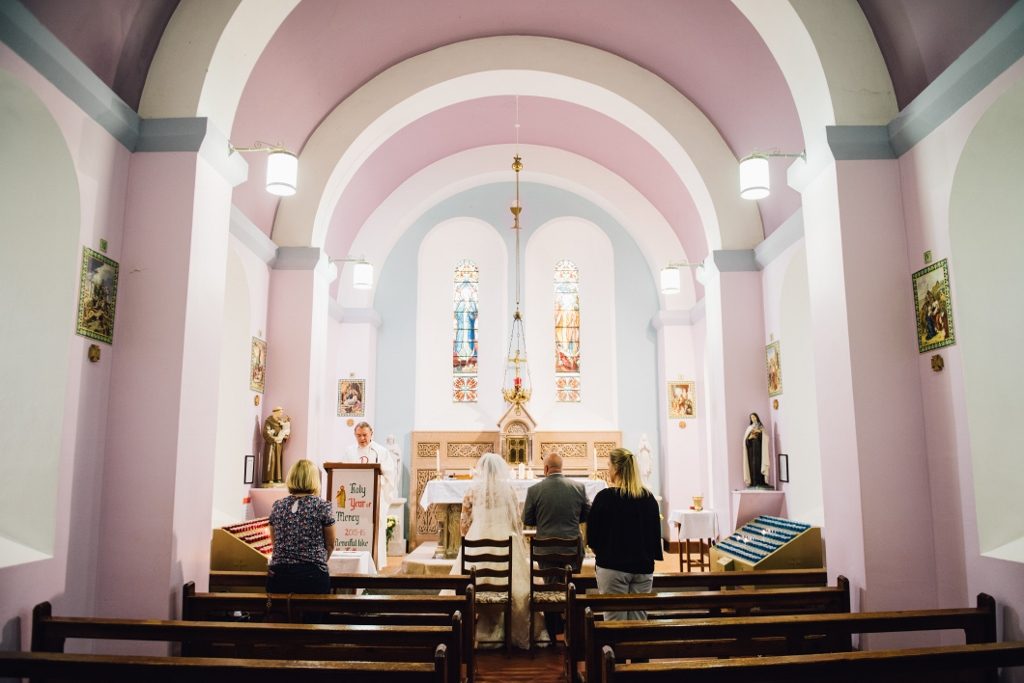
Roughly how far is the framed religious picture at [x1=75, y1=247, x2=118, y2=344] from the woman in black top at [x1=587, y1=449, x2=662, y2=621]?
3.91 m

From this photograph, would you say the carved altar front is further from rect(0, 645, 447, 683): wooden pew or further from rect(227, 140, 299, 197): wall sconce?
rect(0, 645, 447, 683): wooden pew

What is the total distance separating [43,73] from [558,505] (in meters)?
5.23

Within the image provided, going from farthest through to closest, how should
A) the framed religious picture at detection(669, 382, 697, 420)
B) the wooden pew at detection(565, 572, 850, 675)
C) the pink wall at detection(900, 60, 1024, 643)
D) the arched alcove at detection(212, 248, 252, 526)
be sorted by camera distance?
the framed religious picture at detection(669, 382, 697, 420), the arched alcove at detection(212, 248, 252, 526), the pink wall at detection(900, 60, 1024, 643), the wooden pew at detection(565, 572, 850, 675)

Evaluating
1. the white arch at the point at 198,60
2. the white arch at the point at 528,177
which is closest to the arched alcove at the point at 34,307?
the white arch at the point at 198,60

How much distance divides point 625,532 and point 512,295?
33.8ft

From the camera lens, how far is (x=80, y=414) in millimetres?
5062

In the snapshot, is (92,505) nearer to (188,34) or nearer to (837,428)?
(188,34)

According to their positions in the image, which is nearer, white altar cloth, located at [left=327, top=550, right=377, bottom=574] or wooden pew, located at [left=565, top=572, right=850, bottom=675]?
wooden pew, located at [left=565, top=572, right=850, bottom=675]

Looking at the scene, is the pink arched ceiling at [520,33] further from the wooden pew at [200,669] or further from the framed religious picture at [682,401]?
the wooden pew at [200,669]

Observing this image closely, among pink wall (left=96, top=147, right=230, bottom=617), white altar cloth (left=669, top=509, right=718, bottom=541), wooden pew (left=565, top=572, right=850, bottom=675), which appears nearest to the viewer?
wooden pew (left=565, top=572, right=850, bottom=675)

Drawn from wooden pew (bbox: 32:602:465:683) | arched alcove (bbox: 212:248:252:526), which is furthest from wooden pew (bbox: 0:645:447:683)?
arched alcove (bbox: 212:248:252:526)

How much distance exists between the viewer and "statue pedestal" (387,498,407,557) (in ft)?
41.7

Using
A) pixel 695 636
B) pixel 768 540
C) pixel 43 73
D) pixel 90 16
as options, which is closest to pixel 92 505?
pixel 43 73

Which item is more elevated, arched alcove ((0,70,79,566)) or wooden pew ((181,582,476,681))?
arched alcove ((0,70,79,566))
